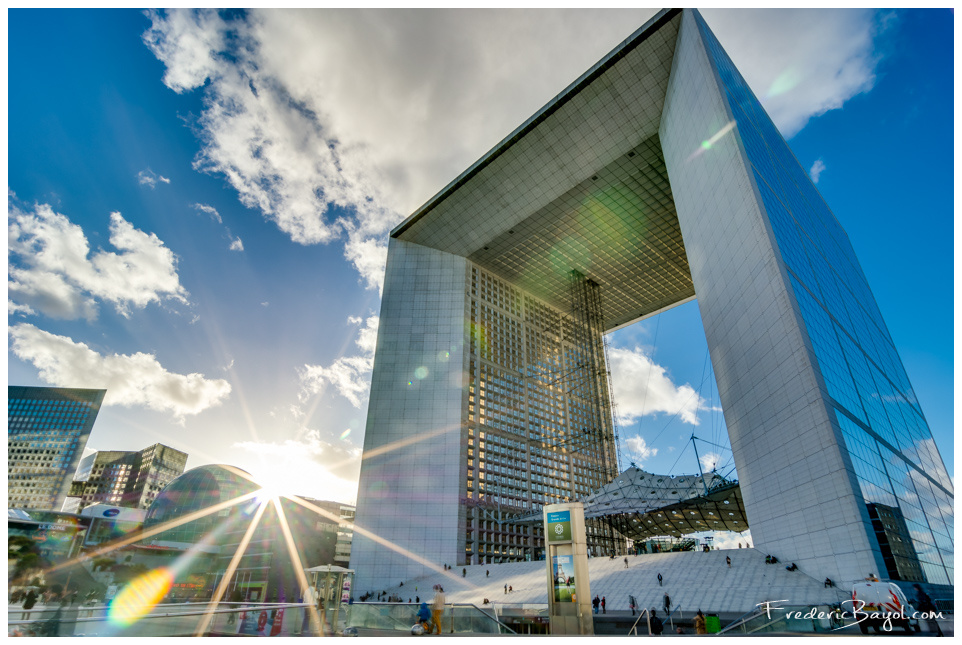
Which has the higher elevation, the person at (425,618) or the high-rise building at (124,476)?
the high-rise building at (124,476)

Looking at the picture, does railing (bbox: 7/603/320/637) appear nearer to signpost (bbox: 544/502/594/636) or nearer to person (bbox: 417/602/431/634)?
person (bbox: 417/602/431/634)

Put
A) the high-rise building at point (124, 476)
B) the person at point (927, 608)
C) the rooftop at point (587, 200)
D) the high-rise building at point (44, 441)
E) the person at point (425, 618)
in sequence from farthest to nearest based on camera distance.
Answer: the high-rise building at point (124, 476)
the high-rise building at point (44, 441)
the rooftop at point (587, 200)
the person at point (927, 608)
the person at point (425, 618)

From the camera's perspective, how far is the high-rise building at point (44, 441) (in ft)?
411

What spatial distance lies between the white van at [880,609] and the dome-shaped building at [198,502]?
7361 cm

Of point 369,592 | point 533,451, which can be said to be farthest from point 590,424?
point 369,592

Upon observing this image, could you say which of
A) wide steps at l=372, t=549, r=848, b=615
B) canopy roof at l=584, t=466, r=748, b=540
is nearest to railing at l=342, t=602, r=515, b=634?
wide steps at l=372, t=549, r=848, b=615

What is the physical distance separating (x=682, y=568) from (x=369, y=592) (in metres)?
34.3

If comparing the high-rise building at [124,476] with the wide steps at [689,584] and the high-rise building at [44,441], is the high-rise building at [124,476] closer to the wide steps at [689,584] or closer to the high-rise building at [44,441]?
the high-rise building at [44,441]

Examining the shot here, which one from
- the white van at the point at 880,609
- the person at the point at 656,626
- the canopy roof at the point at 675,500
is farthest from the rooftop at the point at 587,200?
the person at the point at 656,626

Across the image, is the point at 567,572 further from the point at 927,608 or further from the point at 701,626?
the point at 927,608

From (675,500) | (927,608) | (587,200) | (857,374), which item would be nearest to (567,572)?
(927,608)

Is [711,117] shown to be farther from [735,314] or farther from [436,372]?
[436,372]

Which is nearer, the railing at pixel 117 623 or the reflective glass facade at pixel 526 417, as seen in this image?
the railing at pixel 117 623

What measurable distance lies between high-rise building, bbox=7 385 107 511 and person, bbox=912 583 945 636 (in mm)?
167785
